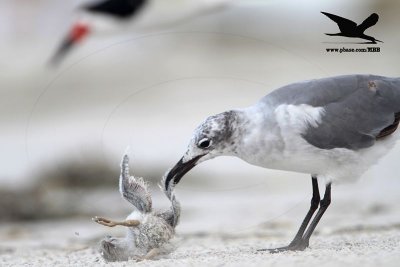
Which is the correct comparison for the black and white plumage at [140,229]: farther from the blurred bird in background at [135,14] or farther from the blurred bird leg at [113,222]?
the blurred bird in background at [135,14]

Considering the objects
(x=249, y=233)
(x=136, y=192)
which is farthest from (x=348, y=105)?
(x=249, y=233)

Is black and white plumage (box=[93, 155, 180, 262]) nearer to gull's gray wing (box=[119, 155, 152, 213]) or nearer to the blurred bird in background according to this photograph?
gull's gray wing (box=[119, 155, 152, 213])

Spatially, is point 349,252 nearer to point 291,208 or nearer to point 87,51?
point 291,208

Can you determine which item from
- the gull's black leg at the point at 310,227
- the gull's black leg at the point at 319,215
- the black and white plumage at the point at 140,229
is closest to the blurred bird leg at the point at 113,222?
the black and white plumage at the point at 140,229

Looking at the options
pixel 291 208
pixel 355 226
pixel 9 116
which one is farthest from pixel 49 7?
pixel 355 226

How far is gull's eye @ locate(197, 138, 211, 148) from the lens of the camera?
3141mm

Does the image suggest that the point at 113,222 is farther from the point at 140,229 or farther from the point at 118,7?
the point at 118,7

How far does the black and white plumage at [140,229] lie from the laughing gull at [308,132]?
4.3 inches

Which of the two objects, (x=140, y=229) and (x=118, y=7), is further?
(x=118, y=7)

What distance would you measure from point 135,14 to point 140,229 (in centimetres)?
450

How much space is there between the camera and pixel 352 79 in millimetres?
3346

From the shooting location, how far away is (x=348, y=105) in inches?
129

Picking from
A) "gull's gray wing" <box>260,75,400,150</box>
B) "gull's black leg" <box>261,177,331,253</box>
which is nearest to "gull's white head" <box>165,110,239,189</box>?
"gull's gray wing" <box>260,75,400,150</box>

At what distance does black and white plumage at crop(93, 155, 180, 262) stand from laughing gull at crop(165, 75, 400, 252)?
110 millimetres
